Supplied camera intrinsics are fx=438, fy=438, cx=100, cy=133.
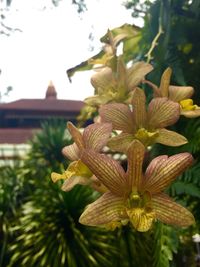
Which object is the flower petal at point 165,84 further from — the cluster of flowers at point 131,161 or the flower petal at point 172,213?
the flower petal at point 172,213

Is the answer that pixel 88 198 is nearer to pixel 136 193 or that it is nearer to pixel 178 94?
pixel 178 94

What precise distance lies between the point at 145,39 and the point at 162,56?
0.12 meters

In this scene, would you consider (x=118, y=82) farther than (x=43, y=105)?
No

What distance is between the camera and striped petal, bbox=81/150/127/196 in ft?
1.01

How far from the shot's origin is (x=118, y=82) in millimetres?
467

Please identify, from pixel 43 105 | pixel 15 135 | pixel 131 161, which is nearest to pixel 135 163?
pixel 131 161

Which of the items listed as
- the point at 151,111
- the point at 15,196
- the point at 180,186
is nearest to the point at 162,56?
the point at 180,186

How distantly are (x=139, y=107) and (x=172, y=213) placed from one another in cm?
12

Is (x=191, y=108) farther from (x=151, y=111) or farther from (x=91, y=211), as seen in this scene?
(x=91, y=211)

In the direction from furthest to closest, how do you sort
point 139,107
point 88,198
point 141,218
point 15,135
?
point 15,135 → point 88,198 → point 139,107 → point 141,218

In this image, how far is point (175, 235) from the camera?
61 centimetres

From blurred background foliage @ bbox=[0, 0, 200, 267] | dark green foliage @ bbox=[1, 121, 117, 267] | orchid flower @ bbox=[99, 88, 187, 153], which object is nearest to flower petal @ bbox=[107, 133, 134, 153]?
orchid flower @ bbox=[99, 88, 187, 153]

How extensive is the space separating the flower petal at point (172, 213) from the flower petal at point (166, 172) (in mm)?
14

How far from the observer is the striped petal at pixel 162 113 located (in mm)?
384
